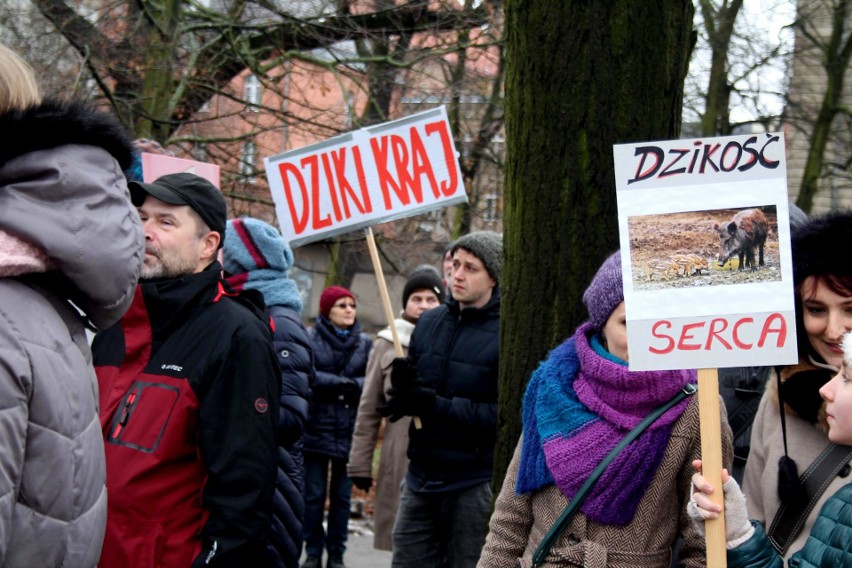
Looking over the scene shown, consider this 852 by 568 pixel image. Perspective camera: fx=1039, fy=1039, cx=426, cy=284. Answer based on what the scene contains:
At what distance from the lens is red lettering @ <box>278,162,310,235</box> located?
5.34 metres

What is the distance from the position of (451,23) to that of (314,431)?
183 inches

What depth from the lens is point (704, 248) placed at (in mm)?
2506

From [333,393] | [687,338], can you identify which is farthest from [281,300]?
[333,393]

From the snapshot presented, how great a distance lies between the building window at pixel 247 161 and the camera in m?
10.6

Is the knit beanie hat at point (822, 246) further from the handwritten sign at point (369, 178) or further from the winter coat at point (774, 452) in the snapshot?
the handwritten sign at point (369, 178)

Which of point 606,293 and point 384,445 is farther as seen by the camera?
point 384,445

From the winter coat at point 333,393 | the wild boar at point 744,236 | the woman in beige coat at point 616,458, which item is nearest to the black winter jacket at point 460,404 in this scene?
the woman in beige coat at point 616,458

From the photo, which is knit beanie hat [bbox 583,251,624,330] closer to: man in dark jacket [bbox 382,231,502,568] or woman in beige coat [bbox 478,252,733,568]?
woman in beige coat [bbox 478,252,733,568]

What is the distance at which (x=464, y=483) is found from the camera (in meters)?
4.88

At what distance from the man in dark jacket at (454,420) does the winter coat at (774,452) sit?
1.87 meters

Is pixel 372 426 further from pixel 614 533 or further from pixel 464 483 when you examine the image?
pixel 614 533

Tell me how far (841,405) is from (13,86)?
75.5 inches

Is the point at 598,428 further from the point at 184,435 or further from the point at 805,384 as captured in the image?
the point at 184,435

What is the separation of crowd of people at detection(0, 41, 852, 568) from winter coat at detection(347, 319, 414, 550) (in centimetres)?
191
